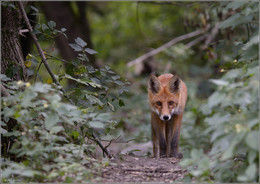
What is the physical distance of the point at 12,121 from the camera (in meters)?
5.00

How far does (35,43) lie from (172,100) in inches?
102

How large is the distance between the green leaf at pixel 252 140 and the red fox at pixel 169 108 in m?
3.43

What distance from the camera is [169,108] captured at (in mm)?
6543

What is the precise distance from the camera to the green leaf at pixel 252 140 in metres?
3.07

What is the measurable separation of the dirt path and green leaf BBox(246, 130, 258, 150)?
1.57m

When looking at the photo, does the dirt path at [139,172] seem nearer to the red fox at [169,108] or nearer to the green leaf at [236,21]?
the red fox at [169,108]

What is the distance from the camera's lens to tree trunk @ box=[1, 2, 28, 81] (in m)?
5.36

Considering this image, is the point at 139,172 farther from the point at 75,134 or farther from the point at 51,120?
the point at 51,120

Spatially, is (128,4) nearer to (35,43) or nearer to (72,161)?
(35,43)

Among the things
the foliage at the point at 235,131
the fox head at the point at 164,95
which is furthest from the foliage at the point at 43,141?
the fox head at the point at 164,95

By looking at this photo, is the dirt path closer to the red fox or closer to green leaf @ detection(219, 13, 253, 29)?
the red fox

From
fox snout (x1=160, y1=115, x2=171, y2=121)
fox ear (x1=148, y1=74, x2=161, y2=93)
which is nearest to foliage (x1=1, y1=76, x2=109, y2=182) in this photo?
fox snout (x1=160, y1=115, x2=171, y2=121)

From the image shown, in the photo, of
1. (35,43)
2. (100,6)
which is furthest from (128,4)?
(35,43)

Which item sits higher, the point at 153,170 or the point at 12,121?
the point at 12,121
